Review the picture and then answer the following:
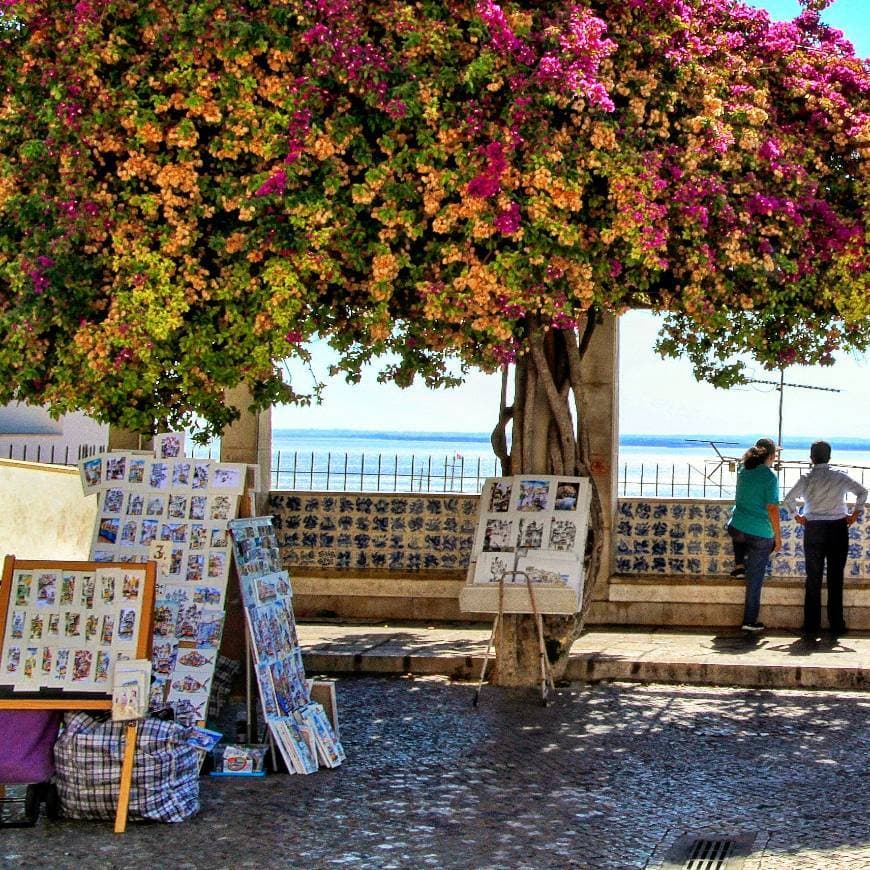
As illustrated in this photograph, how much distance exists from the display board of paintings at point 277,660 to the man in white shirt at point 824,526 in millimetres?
6645

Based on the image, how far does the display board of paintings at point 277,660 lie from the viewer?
8375mm

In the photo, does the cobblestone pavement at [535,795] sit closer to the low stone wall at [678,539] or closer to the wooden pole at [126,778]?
the wooden pole at [126,778]

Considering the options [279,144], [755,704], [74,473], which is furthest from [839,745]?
[74,473]

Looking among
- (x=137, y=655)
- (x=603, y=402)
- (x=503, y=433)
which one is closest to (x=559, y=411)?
(x=503, y=433)

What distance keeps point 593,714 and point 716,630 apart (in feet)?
14.4

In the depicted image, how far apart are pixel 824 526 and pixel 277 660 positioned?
7.10 m

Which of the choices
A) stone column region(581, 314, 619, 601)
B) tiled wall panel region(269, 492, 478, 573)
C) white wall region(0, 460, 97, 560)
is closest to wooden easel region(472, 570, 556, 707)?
stone column region(581, 314, 619, 601)

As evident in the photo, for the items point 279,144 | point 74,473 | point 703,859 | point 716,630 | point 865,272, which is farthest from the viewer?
point 74,473

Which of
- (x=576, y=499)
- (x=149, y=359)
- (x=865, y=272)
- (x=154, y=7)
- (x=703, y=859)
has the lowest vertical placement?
(x=703, y=859)

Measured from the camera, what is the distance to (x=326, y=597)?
1545cm

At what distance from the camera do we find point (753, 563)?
1385 centimetres

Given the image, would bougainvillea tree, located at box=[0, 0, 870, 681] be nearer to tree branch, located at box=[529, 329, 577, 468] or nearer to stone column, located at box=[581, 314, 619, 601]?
tree branch, located at box=[529, 329, 577, 468]

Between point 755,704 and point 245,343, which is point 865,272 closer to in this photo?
point 755,704

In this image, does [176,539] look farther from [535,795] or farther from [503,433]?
[503,433]
